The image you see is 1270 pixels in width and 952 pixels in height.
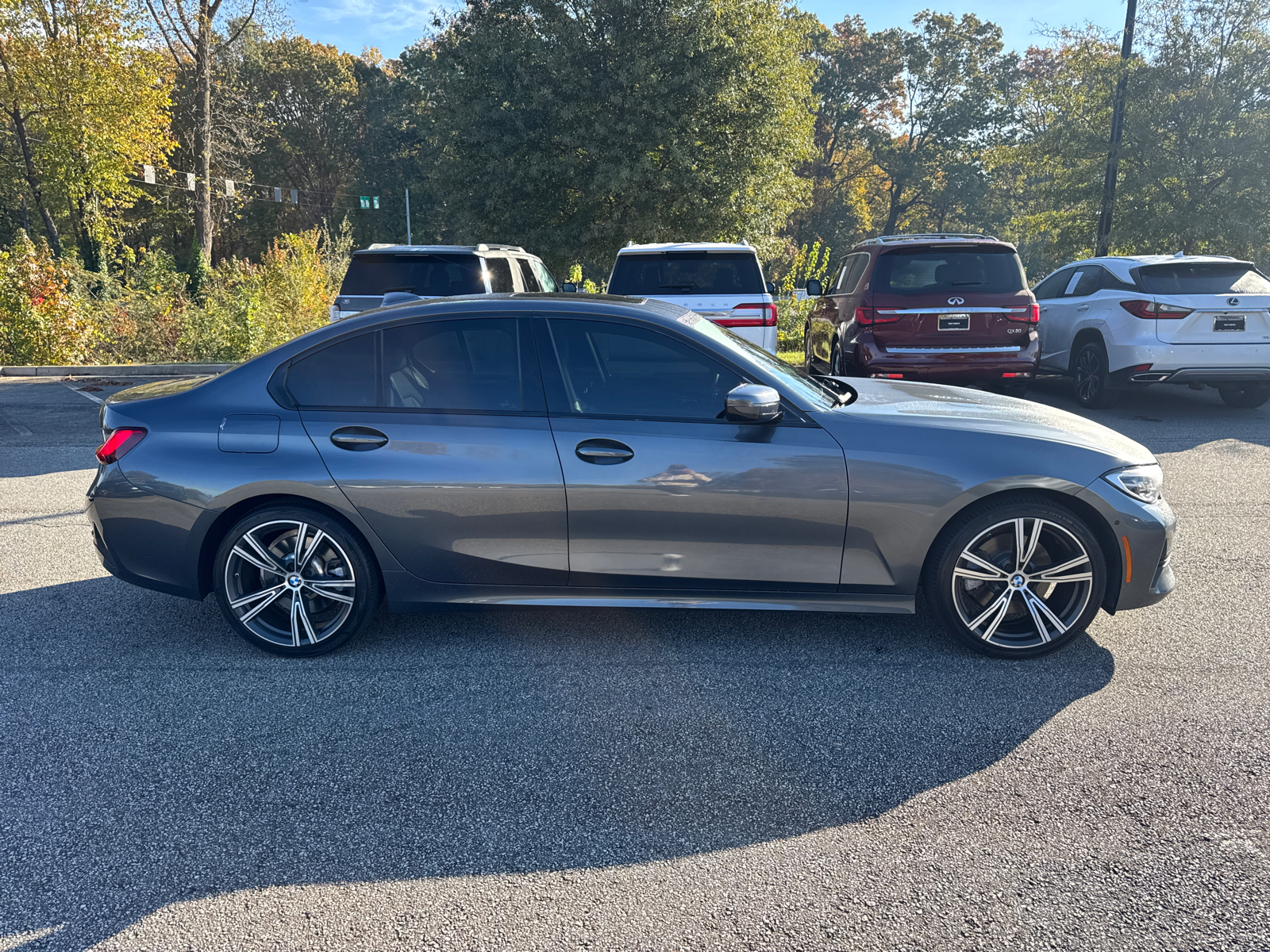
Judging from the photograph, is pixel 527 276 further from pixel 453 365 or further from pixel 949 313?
pixel 453 365

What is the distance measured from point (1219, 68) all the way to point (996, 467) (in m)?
21.2

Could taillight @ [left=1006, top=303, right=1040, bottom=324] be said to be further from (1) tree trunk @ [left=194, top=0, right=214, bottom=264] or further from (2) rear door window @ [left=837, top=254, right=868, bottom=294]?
(1) tree trunk @ [left=194, top=0, right=214, bottom=264]

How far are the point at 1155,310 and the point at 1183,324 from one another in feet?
1.07

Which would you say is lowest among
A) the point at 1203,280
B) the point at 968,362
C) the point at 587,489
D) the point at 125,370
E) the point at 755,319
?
the point at 125,370

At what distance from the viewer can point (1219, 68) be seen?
19.9m

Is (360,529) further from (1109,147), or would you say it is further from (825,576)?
(1109,147)

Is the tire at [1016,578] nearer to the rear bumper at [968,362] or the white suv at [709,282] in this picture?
the white suv at [709,282]

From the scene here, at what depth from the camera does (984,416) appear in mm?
4332

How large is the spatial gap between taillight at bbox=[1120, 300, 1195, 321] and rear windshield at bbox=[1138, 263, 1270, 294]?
175 mm

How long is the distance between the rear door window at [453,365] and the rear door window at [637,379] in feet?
0.73

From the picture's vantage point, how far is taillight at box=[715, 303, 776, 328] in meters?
9.53

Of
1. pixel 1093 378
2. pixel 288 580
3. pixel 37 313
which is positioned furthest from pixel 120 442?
pixel 37 313

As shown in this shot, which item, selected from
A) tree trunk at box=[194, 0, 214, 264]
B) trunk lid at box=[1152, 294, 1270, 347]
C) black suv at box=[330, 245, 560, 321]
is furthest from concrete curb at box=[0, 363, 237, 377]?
tree trunk at box=[194, 0, 214, 264]

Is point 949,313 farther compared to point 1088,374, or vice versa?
point 1088,374
